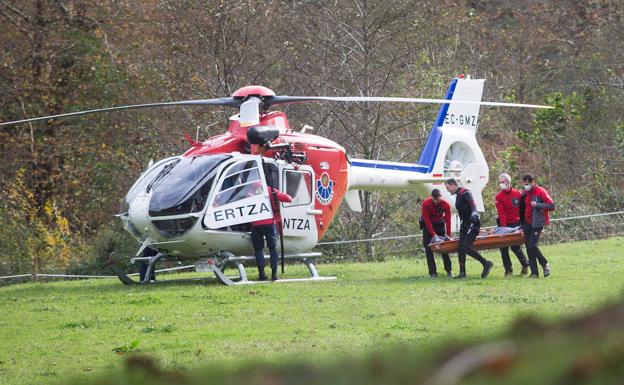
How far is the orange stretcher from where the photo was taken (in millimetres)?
17375

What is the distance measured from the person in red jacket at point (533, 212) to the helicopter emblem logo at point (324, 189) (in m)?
3.88

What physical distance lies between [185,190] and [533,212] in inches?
211

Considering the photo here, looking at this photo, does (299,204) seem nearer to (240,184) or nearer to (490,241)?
(240,184)

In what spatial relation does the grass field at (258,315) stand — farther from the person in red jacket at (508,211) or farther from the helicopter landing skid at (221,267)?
the person in red jacket at (508,211)

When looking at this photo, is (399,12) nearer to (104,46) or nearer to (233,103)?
(104,46)

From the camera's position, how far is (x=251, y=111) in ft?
59.5

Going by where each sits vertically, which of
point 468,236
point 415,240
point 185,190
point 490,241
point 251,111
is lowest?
point 415,240

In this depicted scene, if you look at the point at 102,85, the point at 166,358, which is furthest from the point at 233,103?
the point at 102,85

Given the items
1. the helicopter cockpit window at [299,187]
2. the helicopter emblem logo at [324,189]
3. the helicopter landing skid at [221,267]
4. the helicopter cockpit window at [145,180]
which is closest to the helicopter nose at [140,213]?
the helicopter cockpit window at [145,180]

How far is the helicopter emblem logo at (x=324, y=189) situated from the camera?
1958 cm

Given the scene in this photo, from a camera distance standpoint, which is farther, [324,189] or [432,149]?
[432,149]

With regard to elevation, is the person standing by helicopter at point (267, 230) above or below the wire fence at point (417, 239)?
above

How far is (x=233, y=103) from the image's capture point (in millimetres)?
18375

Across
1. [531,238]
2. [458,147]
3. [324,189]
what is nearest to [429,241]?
[531,238]
